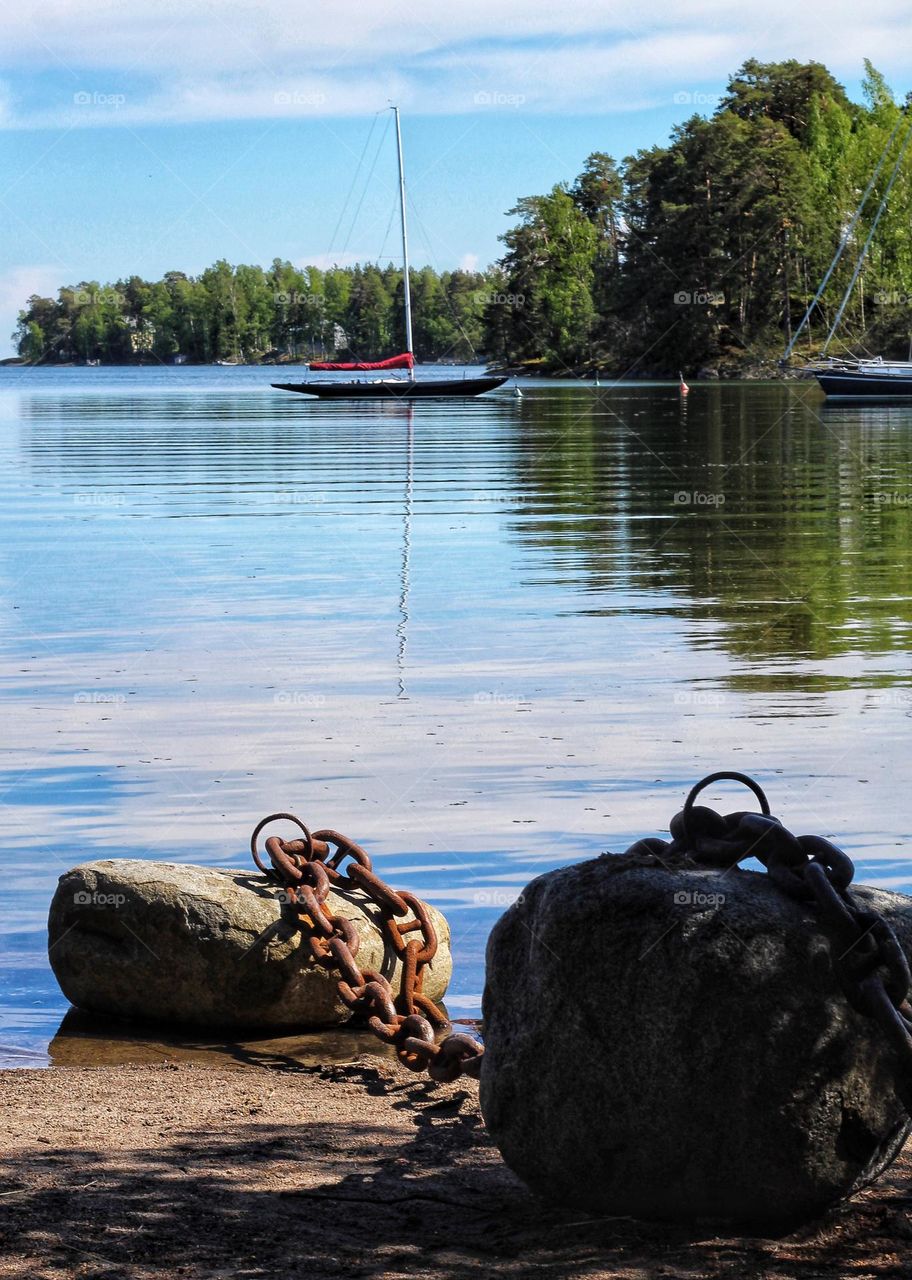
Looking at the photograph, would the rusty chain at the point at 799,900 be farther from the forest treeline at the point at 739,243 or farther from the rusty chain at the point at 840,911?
the forest treeline at the point at 739,243

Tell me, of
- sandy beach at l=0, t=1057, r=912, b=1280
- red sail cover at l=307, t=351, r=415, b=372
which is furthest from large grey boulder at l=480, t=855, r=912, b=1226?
red sail cover at l=307, t=351, r=415, b=372

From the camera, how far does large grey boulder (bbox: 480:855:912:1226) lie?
4.09m

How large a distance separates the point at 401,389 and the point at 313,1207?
8351 cm

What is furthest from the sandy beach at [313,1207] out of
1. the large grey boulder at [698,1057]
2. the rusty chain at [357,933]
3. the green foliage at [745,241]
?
the green foliage at [745,241]

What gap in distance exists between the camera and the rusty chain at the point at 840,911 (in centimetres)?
407

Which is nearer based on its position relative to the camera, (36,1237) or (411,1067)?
(36,1237)

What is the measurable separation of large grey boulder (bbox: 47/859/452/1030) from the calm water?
29cm

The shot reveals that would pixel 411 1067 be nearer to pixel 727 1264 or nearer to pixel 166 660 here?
pixel 727 1264

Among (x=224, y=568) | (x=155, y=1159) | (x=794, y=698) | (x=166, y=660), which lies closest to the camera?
(x=155, y=1159)

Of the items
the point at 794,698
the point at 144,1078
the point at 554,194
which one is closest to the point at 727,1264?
the point at 144,1078

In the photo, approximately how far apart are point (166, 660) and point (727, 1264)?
1064cm

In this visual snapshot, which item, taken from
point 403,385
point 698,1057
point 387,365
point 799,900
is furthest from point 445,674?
point 387,365

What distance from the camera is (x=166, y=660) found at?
1417 cm

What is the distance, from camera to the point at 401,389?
285 ft
